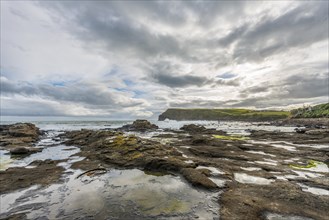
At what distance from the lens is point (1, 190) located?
13336 mm

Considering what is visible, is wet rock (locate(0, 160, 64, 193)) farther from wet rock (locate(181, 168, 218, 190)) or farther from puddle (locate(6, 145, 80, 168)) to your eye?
wet rock (locate(181, 168, 218, 190))

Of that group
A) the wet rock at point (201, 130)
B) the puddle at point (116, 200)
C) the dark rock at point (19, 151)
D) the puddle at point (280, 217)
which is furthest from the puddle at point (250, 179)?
the wet rock at point (201, 130)

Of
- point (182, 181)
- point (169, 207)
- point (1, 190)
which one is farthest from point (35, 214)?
point (182, 181)

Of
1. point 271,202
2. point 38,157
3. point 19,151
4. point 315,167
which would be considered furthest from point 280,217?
point 19,151

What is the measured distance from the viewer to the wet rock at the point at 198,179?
42.4 ft

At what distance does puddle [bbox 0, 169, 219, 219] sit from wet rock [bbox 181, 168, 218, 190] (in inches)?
22.3

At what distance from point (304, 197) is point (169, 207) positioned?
24.3 ft

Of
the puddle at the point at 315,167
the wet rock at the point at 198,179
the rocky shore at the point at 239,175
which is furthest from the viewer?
the puddle at the point at 315,167

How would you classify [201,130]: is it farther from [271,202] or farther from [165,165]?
[271,202]

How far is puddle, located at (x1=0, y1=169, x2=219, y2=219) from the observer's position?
9766mm

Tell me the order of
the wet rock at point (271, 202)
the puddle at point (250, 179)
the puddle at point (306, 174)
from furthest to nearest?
1. the puddle at point (306, 174)
2. the puddle at point (250, 179)
3. the wet rock at point (271, 202)

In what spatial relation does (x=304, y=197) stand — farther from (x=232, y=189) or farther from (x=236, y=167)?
(x=236, y=167)

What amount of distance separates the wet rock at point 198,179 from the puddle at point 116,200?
0.57 metres

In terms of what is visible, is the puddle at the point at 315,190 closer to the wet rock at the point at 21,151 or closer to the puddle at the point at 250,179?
the puddle at the point at 250,179
